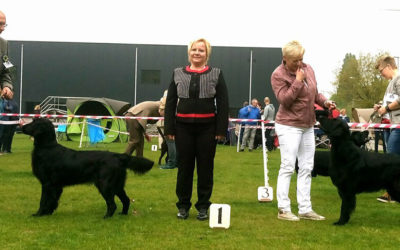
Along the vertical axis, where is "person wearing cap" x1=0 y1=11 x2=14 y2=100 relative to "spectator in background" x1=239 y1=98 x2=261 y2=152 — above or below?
above

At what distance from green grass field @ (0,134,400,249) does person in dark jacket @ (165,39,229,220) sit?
34 centimetres

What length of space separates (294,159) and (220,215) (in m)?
0.90

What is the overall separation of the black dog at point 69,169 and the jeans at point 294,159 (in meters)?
1.31

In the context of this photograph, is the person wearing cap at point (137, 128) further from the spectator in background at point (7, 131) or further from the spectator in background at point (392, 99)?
the spectator in background at point (7, 131)

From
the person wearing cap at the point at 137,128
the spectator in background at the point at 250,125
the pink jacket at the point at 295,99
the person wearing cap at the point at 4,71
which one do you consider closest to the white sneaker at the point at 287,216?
the pink jacket at the point at 295,99

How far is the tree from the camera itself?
1508 inches

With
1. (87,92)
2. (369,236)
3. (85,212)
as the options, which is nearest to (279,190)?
(369,236)

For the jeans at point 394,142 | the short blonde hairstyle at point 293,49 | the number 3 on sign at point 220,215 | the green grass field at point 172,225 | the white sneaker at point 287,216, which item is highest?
the short blonde hairstyle at point 293,49

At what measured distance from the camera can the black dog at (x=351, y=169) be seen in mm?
4320

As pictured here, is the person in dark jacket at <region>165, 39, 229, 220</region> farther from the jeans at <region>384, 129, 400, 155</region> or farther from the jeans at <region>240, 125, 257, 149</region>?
the jeans at <region>240, 125, 257, 149</region>

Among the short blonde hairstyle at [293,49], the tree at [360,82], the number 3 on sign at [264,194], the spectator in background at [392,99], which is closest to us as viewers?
the short blonde hairstyle at [293,49]

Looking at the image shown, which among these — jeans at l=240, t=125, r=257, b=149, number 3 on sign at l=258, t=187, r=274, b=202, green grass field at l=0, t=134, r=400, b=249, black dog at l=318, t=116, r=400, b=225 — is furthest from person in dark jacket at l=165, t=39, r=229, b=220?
jeans at l=240, t=125, r=257, b=149

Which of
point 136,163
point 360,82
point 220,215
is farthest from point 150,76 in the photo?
point 220,215

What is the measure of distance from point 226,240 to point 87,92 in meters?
24.3
